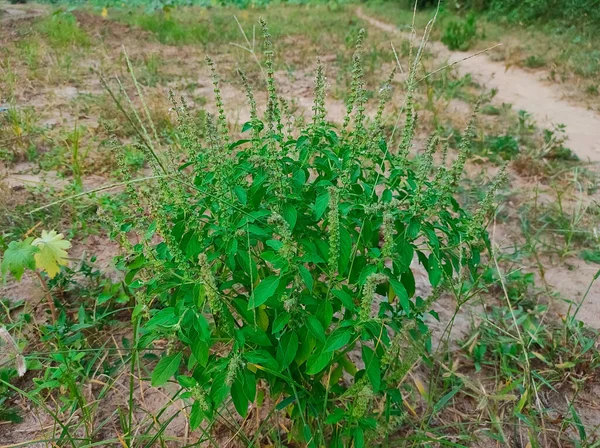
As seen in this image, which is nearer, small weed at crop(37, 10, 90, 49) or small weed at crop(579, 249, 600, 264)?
small weed at crop(579, 249, 600, 264)

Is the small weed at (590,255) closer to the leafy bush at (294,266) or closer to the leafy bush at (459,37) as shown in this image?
the leafy bush at (294,266)

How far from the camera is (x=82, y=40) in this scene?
7469 millimetres

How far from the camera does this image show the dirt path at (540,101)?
17.2ft

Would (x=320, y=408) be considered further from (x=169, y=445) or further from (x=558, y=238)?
(x=558, y=238)

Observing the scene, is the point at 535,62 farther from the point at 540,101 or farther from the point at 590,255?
the point at 590,255

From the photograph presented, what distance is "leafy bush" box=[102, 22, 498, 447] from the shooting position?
4.52 ft

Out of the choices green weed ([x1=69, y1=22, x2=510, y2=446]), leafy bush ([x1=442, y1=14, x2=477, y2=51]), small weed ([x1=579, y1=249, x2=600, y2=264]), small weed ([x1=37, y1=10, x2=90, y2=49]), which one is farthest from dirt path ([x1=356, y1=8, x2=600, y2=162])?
small weed ([x1=37, y1=10, x2=90, y2=49])

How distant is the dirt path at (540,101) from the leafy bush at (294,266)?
396 centimetres

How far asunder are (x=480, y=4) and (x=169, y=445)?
1473cm

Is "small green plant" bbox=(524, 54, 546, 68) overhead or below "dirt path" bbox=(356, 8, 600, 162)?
overhead

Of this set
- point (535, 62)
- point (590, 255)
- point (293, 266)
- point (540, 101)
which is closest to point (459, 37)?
point (535, 62)

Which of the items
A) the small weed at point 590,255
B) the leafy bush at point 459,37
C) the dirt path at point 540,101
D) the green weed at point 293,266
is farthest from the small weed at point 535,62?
the green weed at point 293,266

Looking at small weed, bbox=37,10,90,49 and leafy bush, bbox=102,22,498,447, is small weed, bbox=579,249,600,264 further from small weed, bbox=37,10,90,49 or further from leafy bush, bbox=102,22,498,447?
small weed, bbox=37,10,90,49

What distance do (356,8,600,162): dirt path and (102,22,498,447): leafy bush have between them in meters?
3.96
